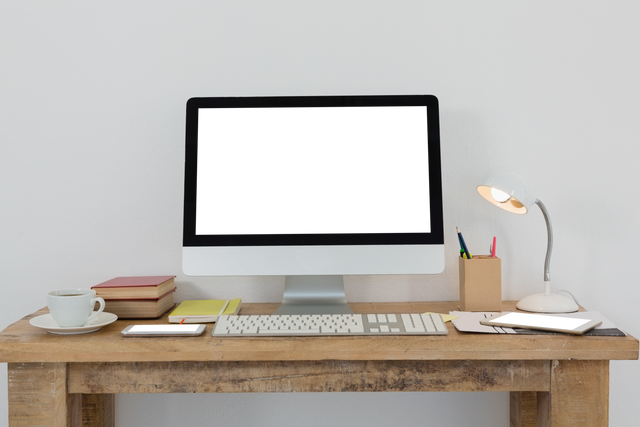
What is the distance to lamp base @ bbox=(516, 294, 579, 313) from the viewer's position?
1.09 m

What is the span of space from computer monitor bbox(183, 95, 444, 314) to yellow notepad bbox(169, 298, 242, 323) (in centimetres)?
10

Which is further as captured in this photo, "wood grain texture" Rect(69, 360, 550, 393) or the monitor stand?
the monitor stand

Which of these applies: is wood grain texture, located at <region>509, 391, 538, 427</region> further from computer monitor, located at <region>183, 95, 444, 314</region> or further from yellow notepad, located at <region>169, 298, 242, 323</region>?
yellow notepad, located at <region>169, 298, 242, 323</region>

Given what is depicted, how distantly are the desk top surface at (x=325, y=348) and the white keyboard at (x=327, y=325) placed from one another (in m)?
0.01

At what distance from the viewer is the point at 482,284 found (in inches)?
43.9

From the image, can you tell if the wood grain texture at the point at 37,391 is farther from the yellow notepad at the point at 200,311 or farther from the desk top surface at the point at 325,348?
the yellow notepad at the point at 200,311

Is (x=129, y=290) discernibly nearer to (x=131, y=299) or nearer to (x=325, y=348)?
(x=131, y=299)

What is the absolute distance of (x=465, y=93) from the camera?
4.25 ft

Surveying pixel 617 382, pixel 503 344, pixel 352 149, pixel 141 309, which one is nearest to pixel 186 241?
pixel 141 309

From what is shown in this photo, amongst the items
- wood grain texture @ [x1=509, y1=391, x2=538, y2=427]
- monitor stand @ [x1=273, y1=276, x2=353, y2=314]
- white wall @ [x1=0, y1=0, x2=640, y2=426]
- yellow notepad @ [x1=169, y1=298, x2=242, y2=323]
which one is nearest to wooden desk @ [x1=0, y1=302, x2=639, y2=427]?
yellow notepad @ [x1=169, y1=298, x2=242, y2=323]

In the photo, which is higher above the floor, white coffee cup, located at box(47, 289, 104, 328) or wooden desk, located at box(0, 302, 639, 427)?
white coffee cup, located at box(47, 289, 104, 328)

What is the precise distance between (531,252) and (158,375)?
1024 millimetres

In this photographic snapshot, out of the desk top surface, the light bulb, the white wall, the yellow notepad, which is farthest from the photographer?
the white wall

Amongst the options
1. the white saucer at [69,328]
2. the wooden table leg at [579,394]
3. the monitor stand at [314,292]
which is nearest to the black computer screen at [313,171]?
the monitor stand at [314,292]
